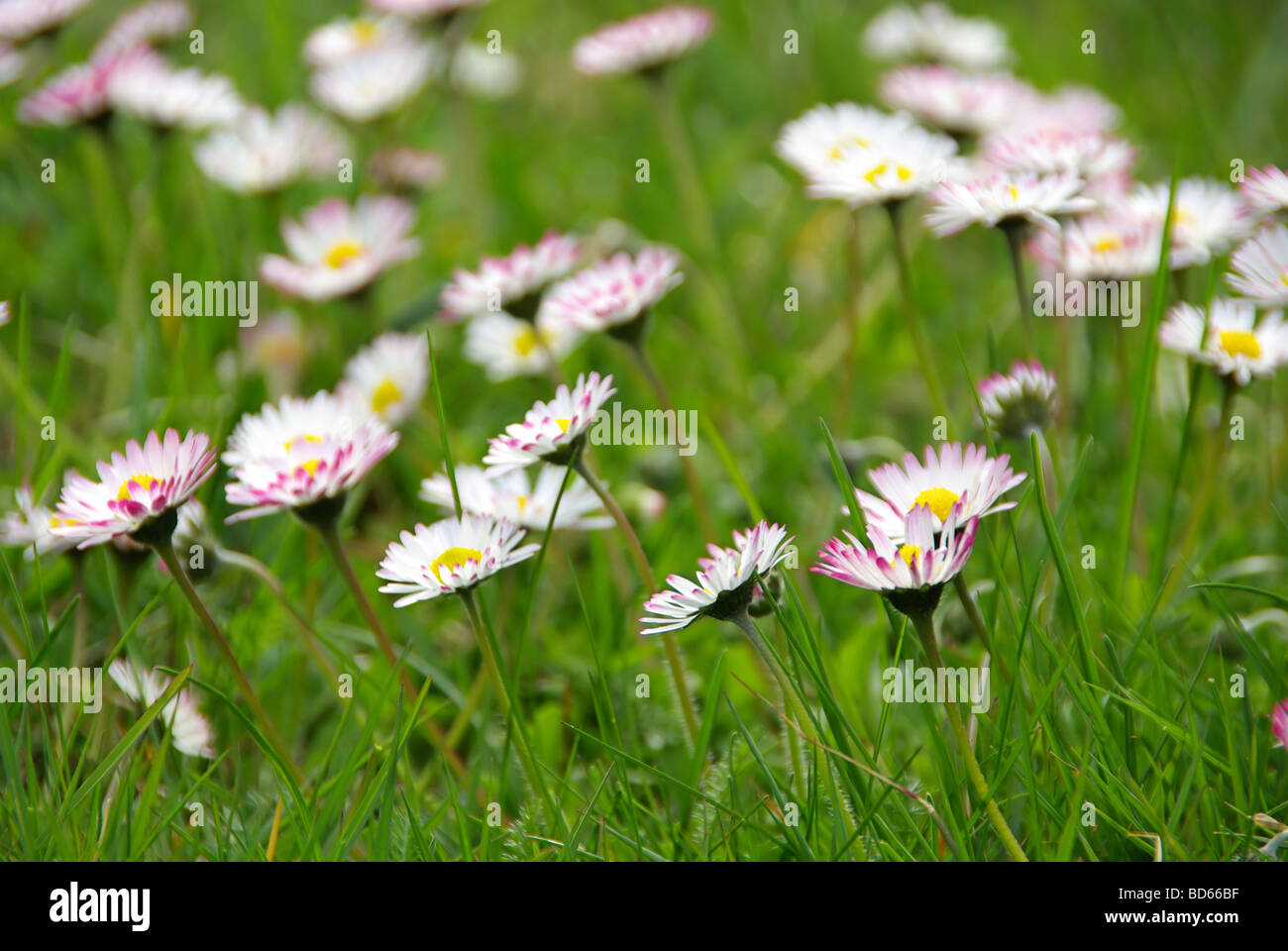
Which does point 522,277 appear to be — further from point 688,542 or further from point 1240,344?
A: point 1240,344

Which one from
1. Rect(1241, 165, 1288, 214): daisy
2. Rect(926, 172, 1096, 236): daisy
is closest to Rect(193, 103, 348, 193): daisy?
Rect(926, 172, 1096, 236): daisy

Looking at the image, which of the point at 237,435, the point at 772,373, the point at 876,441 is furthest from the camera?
the point at 772,373

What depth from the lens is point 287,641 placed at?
1.38m

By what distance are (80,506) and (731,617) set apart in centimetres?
58

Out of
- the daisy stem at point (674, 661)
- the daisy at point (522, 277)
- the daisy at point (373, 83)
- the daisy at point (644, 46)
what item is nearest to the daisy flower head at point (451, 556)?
the daisy stem at point (674, 661)

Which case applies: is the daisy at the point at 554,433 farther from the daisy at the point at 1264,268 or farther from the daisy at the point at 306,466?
the daisy at the point at 1264,268

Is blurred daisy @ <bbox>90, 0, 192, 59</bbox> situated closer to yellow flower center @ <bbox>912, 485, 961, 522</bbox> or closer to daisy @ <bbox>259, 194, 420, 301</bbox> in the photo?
daisy @ <bbox>259, 194, 420, 301</bbox>

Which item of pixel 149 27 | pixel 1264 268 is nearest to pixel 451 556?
pixel 1264 268

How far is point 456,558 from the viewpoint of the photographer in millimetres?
1024

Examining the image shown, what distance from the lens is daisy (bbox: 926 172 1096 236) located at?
44.7 inches

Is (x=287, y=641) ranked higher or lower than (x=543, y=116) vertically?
lower
